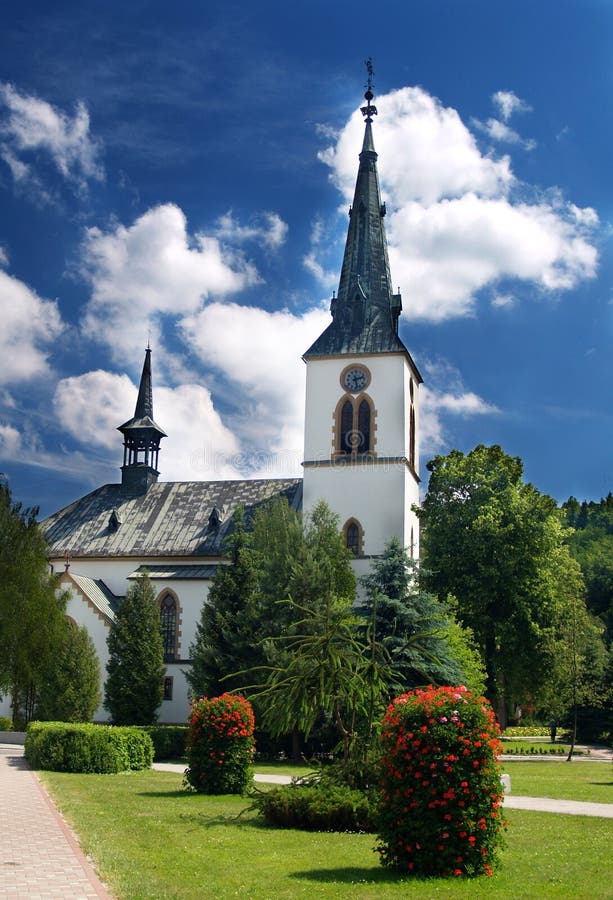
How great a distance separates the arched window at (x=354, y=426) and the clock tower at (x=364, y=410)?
0.16 feet

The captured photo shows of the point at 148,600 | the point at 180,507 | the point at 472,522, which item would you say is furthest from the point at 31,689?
the point at 472,522

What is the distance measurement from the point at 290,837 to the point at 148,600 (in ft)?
85.0

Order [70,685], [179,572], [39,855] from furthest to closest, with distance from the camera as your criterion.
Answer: [179,572]
[70,685]
[39,855]

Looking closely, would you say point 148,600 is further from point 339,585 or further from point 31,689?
point 339,585

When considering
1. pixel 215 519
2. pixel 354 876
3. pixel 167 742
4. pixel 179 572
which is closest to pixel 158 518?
pixel 215 519

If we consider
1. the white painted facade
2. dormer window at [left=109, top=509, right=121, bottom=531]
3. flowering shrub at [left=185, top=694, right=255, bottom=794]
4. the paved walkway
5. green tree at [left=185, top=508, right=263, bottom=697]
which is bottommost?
the paved walkway

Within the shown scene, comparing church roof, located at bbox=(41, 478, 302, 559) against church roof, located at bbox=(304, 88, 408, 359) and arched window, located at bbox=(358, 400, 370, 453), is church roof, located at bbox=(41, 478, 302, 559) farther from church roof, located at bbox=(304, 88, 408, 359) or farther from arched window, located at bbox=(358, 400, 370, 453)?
church roof, located at bbox=(304, 88, 408, 359)

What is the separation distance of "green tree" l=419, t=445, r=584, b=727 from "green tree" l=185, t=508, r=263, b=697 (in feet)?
29.8

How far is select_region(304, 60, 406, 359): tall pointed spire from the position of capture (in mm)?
43969

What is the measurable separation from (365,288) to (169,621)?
19.1m

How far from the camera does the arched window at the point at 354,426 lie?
42750 millimetres

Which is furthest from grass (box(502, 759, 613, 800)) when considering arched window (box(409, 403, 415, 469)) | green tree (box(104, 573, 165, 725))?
arched window (box(409, 403, 415, 469))

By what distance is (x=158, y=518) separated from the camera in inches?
1852

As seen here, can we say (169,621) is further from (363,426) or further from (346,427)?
(363,426)
